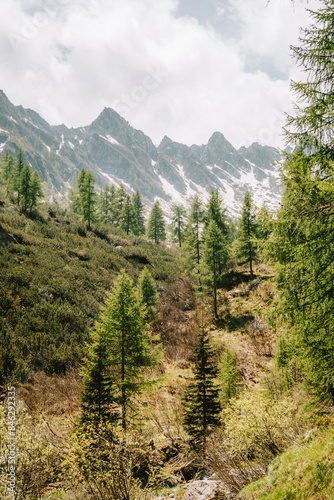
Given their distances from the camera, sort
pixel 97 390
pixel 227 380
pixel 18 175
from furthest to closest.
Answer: pixel 18 175 < pixel 227 380 < pixel 97 390

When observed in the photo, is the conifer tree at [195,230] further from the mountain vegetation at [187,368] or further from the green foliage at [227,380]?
the green foliage at [227,380]

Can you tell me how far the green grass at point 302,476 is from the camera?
12.5 ft

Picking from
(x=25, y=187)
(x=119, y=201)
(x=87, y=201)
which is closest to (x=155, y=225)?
(x=119, y=201)

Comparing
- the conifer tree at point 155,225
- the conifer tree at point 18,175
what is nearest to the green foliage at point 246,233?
the conifer tree at point 155,225

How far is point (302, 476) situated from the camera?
13.8 feet

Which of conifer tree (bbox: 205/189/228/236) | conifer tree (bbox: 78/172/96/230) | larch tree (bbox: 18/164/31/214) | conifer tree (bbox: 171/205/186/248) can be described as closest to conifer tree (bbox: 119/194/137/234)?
conifer tree (bbox: 171/205/186/248)

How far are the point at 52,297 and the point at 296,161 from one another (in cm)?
1888

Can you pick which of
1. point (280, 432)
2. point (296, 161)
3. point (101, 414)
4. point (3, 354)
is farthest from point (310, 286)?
point (3, 354)

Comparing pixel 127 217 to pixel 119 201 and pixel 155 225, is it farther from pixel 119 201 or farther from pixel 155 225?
pixel 155 225

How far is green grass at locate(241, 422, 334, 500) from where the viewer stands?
382 centimetres

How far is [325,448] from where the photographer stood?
443 cm

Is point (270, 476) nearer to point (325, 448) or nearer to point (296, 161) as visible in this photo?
point (325, 448)

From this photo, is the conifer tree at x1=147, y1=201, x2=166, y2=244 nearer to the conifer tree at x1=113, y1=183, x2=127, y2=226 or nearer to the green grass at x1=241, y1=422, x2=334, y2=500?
the conifer tree at x1=113, y1=183, x2=127, y2=226

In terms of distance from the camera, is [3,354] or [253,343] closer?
[3,354]
